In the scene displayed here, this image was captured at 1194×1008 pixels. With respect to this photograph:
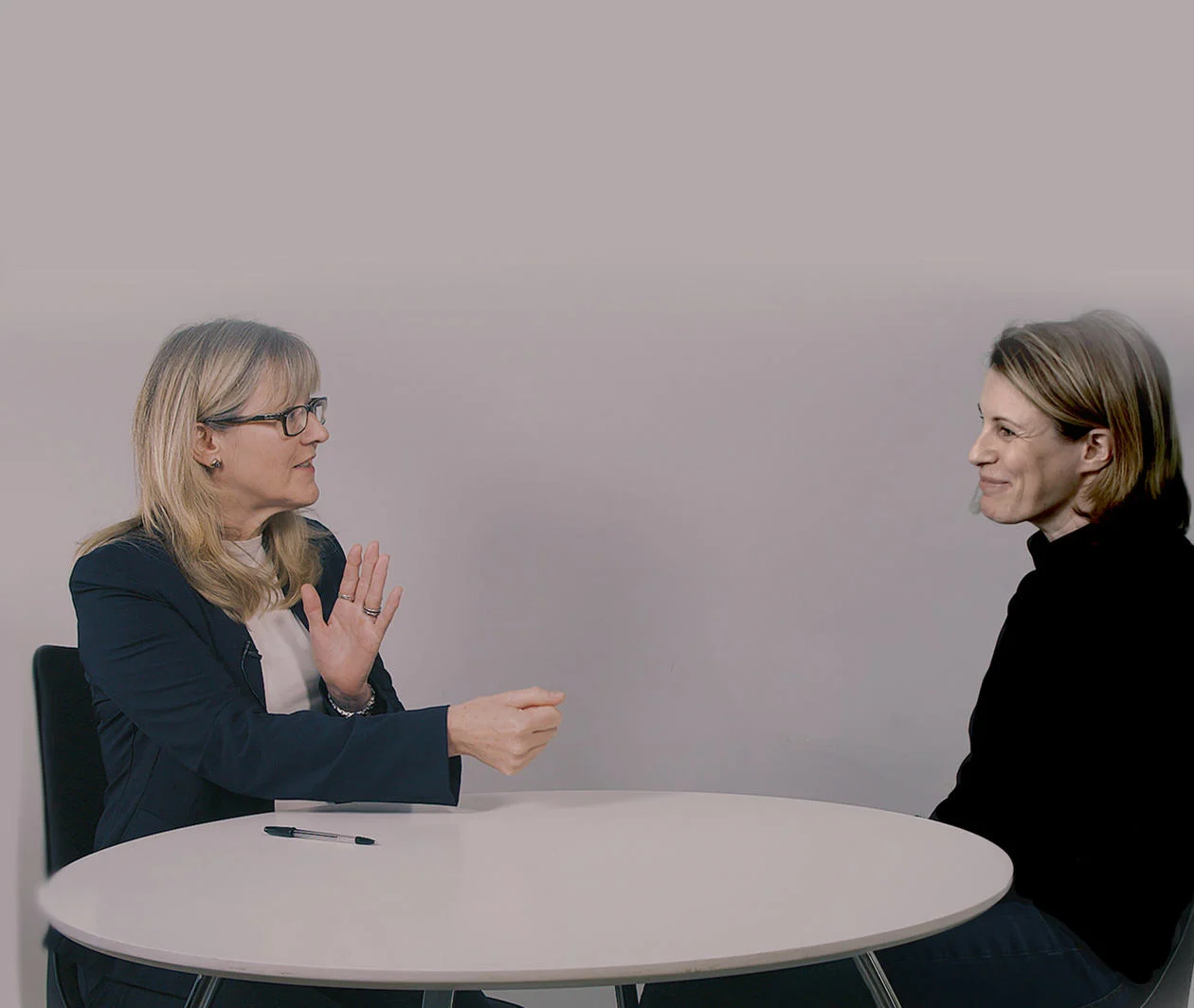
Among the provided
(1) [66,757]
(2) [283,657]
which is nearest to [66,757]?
(1) [66,757]

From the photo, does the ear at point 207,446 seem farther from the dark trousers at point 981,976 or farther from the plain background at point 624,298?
the dark trousers at point 981,976

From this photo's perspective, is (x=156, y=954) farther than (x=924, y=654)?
No

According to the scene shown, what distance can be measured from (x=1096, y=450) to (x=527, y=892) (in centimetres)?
125

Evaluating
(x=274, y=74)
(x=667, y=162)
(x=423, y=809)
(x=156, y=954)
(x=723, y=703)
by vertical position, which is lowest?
(x=723, y=703)

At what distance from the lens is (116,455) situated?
3168 mm

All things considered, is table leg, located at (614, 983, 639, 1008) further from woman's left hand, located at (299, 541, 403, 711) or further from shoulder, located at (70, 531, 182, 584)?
shoulder, located at (70, 531, 182, 584)

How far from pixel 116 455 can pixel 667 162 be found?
1.51 m

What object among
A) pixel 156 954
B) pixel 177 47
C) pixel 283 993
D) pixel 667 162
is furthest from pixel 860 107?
pixel 156 954

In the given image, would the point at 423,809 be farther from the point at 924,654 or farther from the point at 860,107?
the point at 860,107

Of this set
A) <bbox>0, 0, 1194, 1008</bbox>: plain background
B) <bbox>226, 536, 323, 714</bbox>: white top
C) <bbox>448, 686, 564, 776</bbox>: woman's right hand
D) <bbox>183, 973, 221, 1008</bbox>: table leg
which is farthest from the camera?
<bbox>0, 0, 1194, 1008</bbox>: plain background

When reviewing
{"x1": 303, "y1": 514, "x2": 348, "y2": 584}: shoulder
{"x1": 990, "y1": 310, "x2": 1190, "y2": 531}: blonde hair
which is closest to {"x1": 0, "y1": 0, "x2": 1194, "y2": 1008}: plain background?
{"x1": 303, "y1": 514, "x2": 348, "y2": 584}: shoulder

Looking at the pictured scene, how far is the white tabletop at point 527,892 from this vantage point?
120 centimetres

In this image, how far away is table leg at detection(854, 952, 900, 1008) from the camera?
161cm

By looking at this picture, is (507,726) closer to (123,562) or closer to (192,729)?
(192,729)
